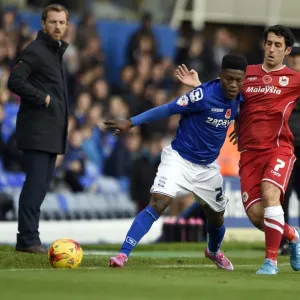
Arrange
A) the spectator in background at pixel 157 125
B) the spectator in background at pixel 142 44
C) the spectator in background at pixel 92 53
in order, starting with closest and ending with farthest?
1. the spectator in background at pixel 157 125
2. the spectator in background at pixel 92 53
3. the spectator in background at pixel 142 44

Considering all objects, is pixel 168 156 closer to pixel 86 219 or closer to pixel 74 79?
pixel 86 219

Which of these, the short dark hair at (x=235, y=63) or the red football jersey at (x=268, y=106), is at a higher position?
the short dark hair at (x=235, y=63)

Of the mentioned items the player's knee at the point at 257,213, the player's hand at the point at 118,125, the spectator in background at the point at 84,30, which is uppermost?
the spectator in background at the point at 84,30

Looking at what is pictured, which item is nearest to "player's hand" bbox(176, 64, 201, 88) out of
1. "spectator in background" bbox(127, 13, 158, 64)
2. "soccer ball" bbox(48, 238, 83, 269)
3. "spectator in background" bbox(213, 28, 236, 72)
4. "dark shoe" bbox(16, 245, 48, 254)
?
"soccer ball" bbox(48, 238, 83, 269)

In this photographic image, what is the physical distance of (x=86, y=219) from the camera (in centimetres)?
1862

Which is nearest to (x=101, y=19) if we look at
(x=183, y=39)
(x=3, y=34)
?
(x=183, y=39)

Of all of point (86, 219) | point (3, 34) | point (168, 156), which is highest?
point (3, 34)

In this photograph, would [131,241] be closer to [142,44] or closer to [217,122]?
[217,122]

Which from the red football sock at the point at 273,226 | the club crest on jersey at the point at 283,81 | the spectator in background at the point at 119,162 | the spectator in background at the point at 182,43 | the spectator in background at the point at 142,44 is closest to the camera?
the red football sock at the point at 273,226

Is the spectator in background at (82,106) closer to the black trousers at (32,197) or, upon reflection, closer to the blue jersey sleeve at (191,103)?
the black trousers at (32,197)

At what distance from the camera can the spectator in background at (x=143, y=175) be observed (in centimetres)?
1947

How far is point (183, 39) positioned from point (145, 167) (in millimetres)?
6660

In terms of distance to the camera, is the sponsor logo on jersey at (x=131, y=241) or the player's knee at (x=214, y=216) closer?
the sponsor logo on jersey at (x=131, y=241)

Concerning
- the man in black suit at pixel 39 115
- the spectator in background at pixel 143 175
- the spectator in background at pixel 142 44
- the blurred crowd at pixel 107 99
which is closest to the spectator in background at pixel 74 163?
the blurred crowd at pixel 107 99
